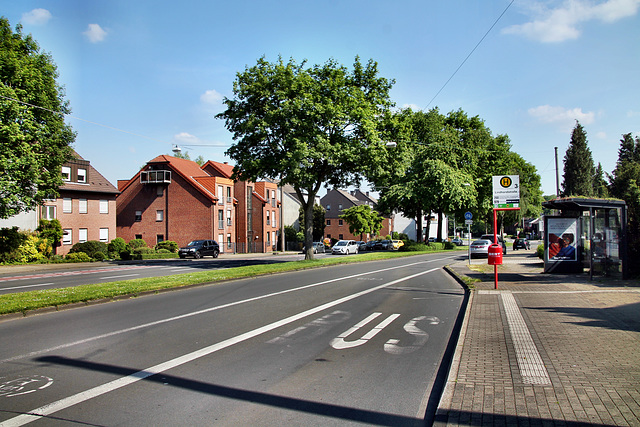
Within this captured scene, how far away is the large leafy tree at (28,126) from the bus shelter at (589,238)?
83.9 feet

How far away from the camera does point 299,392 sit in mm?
5293

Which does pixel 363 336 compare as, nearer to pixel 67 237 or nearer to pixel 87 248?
pixel 87 248

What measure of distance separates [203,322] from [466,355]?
207 inches

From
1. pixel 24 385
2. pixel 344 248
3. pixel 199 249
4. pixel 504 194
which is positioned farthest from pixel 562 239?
pixel 344 248

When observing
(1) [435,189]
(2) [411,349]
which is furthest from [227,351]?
(1) [435,189]

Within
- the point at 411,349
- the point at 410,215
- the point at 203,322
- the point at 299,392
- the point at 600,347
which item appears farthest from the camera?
the point at 410,215

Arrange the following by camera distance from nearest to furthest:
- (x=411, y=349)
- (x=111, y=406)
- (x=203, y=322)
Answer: (x=111, y=406) < (x=411, y=349) < (x=203, y=322)

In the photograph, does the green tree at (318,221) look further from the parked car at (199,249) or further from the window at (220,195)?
the parked car at (199,249)

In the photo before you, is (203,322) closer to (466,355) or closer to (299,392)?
(299,392)

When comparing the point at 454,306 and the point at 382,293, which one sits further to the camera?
the point at 382,293

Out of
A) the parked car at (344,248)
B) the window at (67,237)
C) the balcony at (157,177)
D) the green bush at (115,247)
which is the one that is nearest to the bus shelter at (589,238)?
the parked car at (344,248)

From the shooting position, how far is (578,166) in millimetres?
72500

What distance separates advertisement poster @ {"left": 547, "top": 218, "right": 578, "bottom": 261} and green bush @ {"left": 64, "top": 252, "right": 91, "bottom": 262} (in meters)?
31.9

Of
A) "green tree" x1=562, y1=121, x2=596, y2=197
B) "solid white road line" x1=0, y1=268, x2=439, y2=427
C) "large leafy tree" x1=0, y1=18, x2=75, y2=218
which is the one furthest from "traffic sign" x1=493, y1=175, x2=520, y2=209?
"green tree" x1=562, y1=121, x2=596, y2=197
